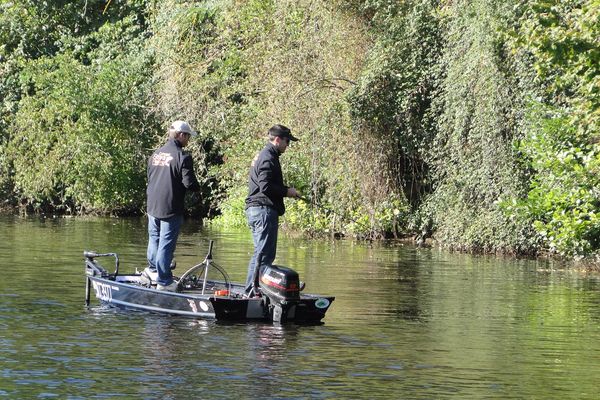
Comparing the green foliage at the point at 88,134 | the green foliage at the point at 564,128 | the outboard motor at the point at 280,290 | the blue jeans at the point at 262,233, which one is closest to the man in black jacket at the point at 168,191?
the blue jeans at the point at 262,233

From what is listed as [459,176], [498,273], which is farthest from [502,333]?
[459,176]

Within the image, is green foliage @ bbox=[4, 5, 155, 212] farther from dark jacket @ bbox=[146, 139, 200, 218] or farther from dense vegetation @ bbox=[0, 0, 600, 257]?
dark jacket @ bbox=[146, 139, 200, 218]

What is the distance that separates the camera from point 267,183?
47.5 ft

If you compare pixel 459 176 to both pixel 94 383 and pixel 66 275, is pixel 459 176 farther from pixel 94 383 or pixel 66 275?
pixel 94 383

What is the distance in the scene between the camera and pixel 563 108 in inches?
835

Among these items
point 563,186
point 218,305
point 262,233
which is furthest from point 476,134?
point 218,305

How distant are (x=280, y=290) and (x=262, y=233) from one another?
88cm

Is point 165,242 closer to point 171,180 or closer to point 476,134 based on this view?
point 171,180

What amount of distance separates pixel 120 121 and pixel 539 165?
59.3 ft

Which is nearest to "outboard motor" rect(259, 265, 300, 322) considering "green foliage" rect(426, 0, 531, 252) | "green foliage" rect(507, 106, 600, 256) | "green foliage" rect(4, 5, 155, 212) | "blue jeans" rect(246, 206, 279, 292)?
"blue jeans" rect(246, 206, 279, 292)

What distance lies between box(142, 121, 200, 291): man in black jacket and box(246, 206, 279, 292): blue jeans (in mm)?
728

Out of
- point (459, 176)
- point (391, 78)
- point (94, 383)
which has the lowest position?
point (94, 383)

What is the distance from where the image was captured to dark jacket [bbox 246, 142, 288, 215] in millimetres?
14492

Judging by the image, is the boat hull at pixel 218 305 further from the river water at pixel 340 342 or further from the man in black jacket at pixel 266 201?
the man in black jacket at pixel 266 201
